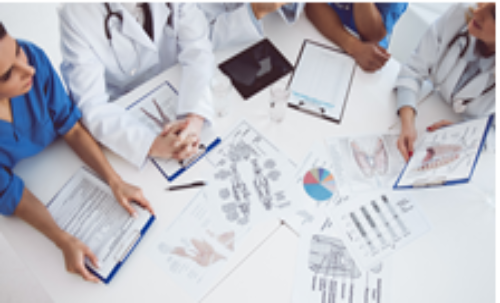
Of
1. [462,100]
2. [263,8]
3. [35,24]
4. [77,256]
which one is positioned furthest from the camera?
[35,24]

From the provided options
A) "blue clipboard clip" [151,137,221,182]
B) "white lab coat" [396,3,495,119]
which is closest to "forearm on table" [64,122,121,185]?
"blue clipboard clip" [151,137,221,182]

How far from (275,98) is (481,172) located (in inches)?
27.9

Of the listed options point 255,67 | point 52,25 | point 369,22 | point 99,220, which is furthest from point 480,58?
point 52,25

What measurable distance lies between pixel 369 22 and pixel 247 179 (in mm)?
799

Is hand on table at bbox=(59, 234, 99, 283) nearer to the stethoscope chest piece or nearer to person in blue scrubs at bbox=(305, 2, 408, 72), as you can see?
person in blue scrubs at bbox=(305, 2, 408, 72)

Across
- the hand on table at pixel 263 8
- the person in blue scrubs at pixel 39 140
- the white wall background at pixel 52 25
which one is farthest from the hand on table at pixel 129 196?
the white wall background at pixel 52 25

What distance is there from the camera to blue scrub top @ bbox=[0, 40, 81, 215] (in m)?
0.91

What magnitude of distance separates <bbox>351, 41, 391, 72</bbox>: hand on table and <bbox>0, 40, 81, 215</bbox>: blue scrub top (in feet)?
3.29

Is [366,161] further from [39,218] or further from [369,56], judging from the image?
[39,218]

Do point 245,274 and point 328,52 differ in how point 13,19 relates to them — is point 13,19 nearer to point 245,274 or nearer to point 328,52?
point 328,52

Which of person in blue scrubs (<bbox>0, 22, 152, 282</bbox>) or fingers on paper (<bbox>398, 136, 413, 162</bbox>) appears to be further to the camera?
fingers on paper (<bbox>398, 136, 413, 162</bbox>)

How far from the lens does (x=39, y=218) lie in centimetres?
93

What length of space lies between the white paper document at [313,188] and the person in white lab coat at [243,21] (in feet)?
1.61

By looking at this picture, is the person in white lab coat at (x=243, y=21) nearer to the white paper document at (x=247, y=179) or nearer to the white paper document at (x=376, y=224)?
the white paper document at (x=247, y=179)
